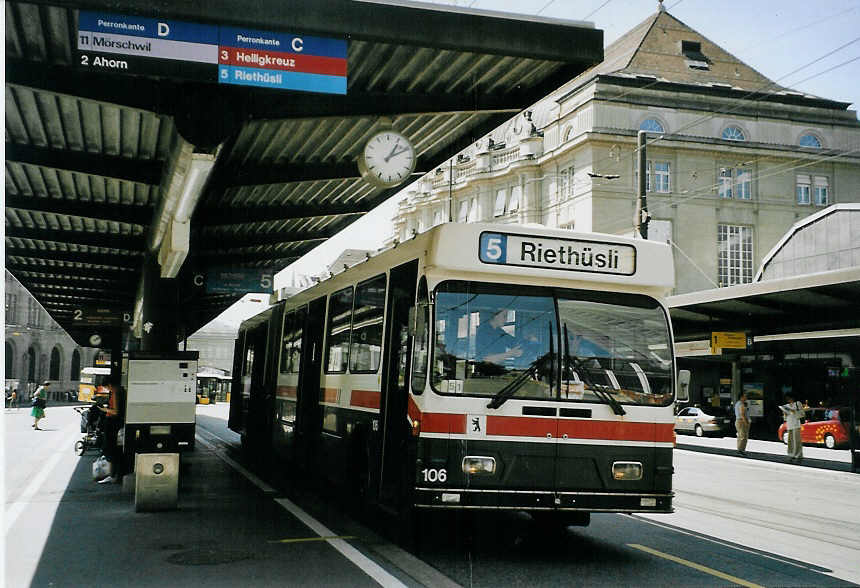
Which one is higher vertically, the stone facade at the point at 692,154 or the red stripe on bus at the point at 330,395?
the stone facade at the point at 692,154

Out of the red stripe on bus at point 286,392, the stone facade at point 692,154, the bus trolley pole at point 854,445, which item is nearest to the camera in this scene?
the red stripe on bus at point 286,392

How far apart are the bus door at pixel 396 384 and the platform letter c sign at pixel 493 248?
0.71 metres

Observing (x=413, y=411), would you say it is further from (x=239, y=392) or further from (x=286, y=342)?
(x=239, y=392)

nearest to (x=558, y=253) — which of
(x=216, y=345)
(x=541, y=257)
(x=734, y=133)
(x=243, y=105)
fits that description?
(x=541, y=257)

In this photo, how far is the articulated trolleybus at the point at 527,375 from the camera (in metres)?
8.28

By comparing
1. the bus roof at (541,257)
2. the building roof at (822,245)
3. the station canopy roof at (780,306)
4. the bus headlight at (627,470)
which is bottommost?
the bus headlight at (627,470)

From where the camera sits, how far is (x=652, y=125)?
5697 centimetres

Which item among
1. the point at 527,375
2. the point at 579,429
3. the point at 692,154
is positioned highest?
the point at 692,154

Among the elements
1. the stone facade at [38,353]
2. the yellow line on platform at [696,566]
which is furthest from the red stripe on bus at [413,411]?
the stone facade at [38,353]

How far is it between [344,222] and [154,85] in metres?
9.69

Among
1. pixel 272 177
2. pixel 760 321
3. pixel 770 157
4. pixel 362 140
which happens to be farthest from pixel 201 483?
pixel 770 157

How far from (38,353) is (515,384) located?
7838 centimetres

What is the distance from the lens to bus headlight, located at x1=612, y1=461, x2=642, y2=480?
28.3ft

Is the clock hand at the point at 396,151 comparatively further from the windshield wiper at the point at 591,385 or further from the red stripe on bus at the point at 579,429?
the red stripe on bus at the point at 579,429
